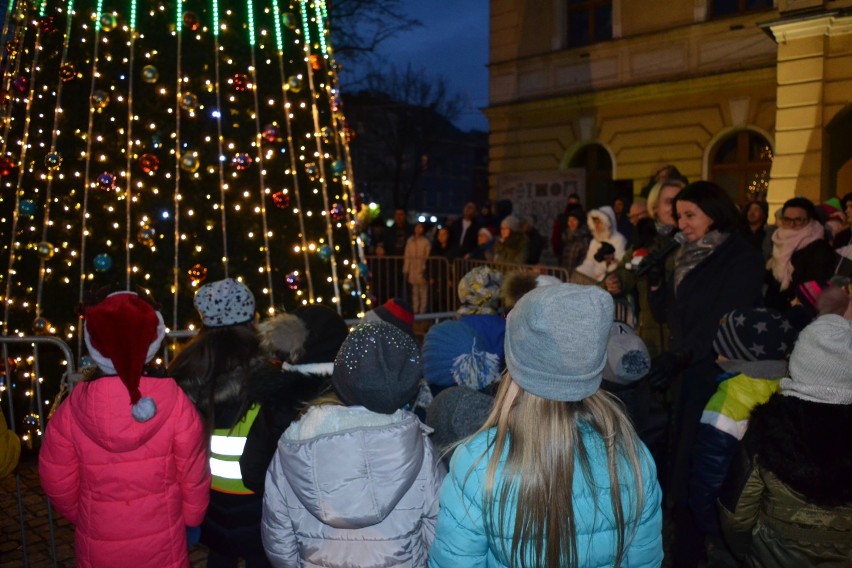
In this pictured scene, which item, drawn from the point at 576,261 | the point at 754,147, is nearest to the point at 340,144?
the point at 576,261

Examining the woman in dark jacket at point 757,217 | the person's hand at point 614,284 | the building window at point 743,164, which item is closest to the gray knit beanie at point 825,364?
the person's hand at point 614,284

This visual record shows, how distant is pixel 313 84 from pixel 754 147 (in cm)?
1219

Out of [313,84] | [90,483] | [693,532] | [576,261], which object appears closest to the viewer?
[90,483]

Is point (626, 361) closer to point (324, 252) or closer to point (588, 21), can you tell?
point (324, 252)

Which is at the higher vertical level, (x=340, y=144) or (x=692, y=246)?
(x=340, y=144)

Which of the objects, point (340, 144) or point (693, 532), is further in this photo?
point (340, 144)

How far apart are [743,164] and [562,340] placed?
49.3 feet

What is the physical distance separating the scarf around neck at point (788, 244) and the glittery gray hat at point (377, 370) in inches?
177

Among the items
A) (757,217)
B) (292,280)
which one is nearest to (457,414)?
(292,280)

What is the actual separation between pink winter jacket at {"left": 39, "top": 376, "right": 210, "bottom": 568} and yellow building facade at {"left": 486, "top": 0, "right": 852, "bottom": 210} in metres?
12.7

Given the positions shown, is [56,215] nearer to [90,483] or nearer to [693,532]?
[90,483]

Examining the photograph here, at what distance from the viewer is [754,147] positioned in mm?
15289

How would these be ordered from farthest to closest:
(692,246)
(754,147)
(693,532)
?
(754,147), (692,246), (693,532)

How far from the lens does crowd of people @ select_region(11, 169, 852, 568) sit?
200 centimetres
